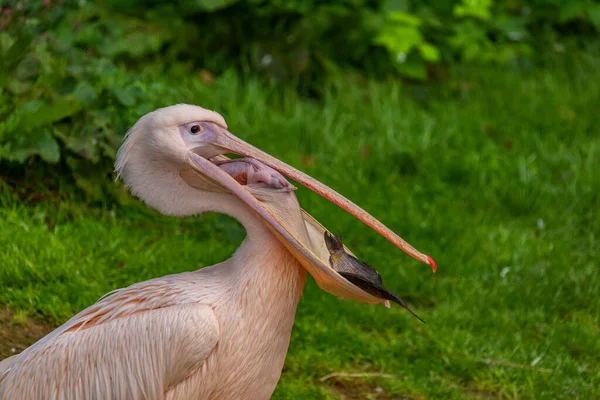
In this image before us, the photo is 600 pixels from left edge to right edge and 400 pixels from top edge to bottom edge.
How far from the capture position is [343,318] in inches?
205

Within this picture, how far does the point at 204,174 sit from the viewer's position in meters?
3.62

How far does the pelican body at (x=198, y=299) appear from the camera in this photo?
135 inches

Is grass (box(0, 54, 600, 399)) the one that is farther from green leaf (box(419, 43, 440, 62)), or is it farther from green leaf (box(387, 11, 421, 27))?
green leaf (box(387, 11, 421, 27))

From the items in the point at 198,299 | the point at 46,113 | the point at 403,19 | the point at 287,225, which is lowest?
the point at 403,19

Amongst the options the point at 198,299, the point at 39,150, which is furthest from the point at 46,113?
the point at 198,299

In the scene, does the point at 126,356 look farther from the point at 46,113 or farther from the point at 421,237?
the point at 421,237

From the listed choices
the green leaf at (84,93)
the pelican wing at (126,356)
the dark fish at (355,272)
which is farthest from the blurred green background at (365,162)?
the dark fish at (355,272)

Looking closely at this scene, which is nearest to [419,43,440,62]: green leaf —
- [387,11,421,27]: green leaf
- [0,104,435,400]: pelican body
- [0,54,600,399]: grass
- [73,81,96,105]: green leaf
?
[387,11,421,27]: green leaf

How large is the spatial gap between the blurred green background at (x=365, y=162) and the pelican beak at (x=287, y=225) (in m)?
1.17

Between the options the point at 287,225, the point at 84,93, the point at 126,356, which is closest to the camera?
the point at 126,356

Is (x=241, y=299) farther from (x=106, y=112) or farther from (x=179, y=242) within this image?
(x=106, y=112)

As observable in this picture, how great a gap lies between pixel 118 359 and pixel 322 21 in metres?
4.67

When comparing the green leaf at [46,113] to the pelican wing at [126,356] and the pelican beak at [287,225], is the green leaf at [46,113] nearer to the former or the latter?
the pelican beak at [287,225]

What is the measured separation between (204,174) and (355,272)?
66 centimetres
